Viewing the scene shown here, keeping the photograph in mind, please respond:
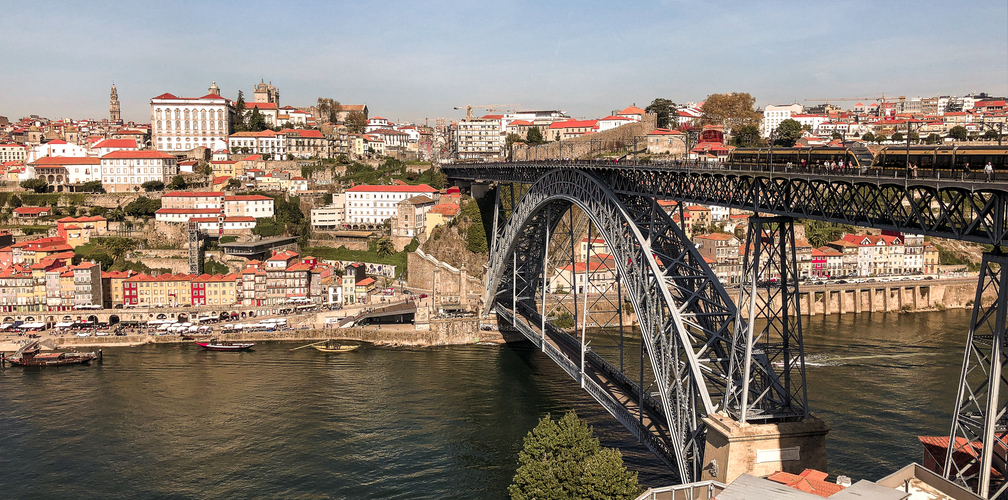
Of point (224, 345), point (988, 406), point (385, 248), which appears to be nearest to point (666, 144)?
point (385, 248)

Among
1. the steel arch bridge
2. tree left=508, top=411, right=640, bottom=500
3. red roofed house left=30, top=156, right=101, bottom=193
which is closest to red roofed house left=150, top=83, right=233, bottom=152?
red roofed house left=30, top=156, right=101, bottom=193

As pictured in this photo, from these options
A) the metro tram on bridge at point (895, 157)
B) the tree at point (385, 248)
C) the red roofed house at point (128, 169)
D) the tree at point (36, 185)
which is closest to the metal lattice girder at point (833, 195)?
the metro tram on bridge at point (895, 157)

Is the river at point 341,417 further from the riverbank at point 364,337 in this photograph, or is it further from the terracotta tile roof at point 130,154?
the terracotta tile roof at point 130,154

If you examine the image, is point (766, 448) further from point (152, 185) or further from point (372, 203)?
point (152, 185)

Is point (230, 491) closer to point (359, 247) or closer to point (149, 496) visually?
point (149, 496)

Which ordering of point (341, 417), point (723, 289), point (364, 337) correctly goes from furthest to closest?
point (364, 337) → point (341, 417) → point (723, 289)

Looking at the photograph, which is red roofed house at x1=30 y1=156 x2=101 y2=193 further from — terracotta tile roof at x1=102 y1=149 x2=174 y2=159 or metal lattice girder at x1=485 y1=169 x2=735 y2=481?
metal lattice girder at x1=485 y1=169 x2=735 y2=481
